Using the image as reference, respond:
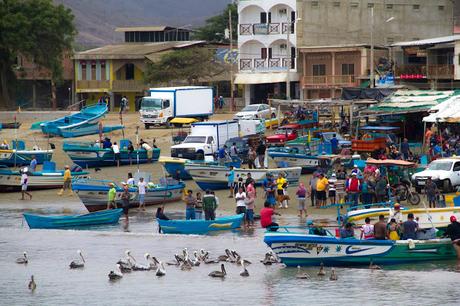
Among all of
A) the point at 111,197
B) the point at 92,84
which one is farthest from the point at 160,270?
the point at 92,84

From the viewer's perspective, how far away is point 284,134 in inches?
2494

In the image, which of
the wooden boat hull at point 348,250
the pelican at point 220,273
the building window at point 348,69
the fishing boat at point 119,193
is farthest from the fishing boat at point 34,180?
the building window at point 348,69

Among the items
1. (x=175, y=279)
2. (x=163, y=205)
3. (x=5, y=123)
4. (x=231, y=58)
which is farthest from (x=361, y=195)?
(x=231, y=58)

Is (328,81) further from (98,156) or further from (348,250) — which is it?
(348,250)

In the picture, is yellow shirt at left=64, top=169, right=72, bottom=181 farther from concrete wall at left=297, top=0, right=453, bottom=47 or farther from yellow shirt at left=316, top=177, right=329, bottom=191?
concrete wall at left=297, top=0, right=453, bottom=47

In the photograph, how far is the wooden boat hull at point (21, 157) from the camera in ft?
199

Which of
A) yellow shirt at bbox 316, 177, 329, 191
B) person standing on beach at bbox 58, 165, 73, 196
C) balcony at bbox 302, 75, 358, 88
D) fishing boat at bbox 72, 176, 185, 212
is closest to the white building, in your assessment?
balcony at bbox 302, 75, 358, 88

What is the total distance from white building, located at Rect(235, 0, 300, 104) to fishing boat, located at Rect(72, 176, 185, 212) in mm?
38654

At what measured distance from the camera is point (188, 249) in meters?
38.1

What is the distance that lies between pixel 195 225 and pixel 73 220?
5127 millimetres

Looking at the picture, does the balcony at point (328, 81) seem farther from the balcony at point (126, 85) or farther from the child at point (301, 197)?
the child at point (301, 197)

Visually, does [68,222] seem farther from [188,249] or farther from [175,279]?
[175,279]

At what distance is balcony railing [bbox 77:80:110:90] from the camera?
94.8 meters

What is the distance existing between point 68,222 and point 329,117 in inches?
1178
